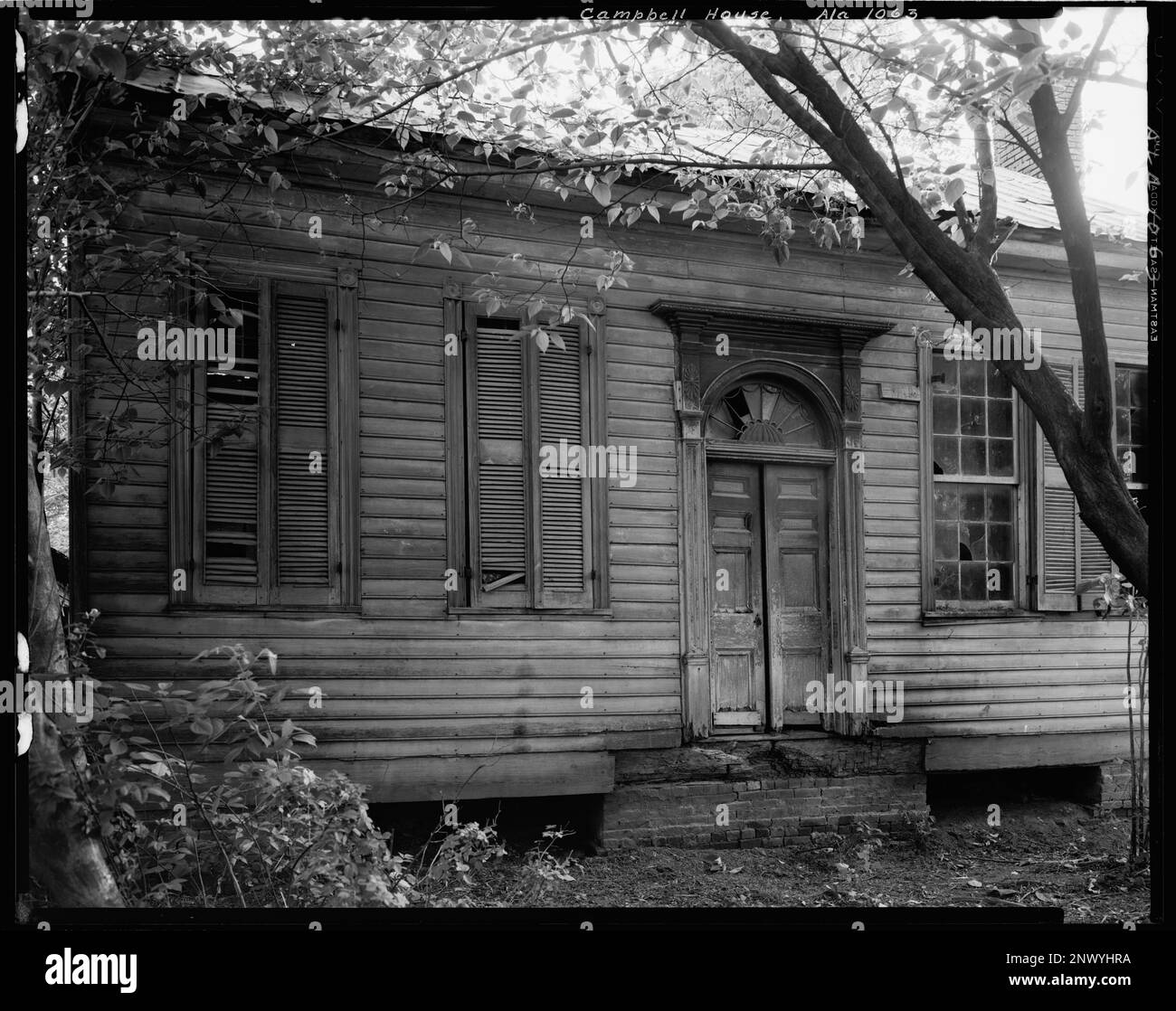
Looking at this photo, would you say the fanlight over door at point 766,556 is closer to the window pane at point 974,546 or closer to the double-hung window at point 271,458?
the window pane at point 974,546

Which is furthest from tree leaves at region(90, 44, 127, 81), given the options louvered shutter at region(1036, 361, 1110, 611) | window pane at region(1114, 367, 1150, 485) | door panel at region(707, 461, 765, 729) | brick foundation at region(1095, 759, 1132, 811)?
brick foundation at region(1095, 759, 1132, 811)

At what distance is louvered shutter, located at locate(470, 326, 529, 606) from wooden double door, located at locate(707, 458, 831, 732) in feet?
4.93

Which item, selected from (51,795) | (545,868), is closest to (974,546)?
(545,868)

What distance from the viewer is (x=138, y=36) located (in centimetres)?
479

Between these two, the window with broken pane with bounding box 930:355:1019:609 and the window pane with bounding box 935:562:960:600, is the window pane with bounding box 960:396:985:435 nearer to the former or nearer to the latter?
the window with broken pane with bounding box 930:355:1019:609

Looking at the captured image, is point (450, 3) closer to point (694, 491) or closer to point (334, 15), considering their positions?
point (334, 15)

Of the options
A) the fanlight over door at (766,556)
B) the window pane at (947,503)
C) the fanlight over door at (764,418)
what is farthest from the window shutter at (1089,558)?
the fanlight over door at (764,418)

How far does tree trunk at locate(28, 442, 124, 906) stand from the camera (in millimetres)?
3406

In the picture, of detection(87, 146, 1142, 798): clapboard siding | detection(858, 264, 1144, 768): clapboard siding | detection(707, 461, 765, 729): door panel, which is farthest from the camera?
detection(858, 264, 1144, 768): clapboard siding

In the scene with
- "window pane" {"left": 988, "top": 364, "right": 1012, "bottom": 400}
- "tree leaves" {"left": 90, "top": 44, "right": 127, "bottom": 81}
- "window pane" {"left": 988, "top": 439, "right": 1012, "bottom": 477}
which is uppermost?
"tree leaves" {"left": 90, "top": 44, "right": 127, "bottom": 81}

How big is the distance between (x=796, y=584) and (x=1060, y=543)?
7.91 feet
